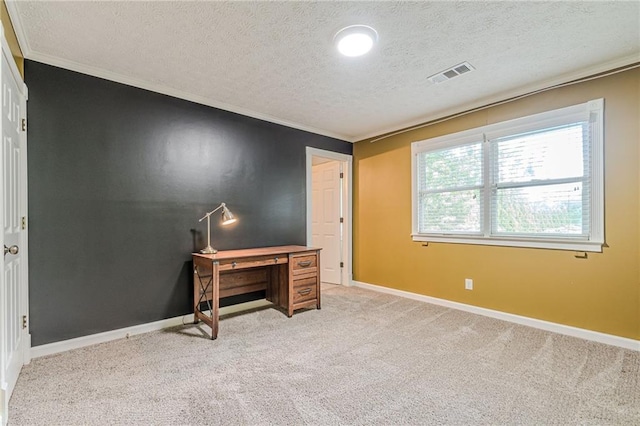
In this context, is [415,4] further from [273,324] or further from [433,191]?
[273,324]

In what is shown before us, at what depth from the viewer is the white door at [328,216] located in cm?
488

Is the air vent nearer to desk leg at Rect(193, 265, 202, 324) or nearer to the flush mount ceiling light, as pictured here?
the flush mount ceiling light

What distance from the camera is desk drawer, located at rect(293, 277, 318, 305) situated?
3.37 m

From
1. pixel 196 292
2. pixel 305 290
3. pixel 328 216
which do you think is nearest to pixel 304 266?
pixel 305 290

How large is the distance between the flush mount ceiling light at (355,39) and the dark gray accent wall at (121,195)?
173 cm

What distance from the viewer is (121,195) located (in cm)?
274

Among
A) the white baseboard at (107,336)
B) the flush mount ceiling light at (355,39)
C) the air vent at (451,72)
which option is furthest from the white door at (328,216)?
the flush mount ceiling light at (355,39)

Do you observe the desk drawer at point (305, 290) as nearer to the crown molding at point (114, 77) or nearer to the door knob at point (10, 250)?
the crown molding at point (114, 77)

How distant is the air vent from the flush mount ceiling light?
808mm

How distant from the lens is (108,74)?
8.66 feet

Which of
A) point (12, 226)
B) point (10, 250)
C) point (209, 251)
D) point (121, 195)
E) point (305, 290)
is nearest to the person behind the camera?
point (10, 250)

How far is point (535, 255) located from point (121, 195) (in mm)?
3935

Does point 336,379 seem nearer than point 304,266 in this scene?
Yes

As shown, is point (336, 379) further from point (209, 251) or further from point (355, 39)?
point (355, 39)
